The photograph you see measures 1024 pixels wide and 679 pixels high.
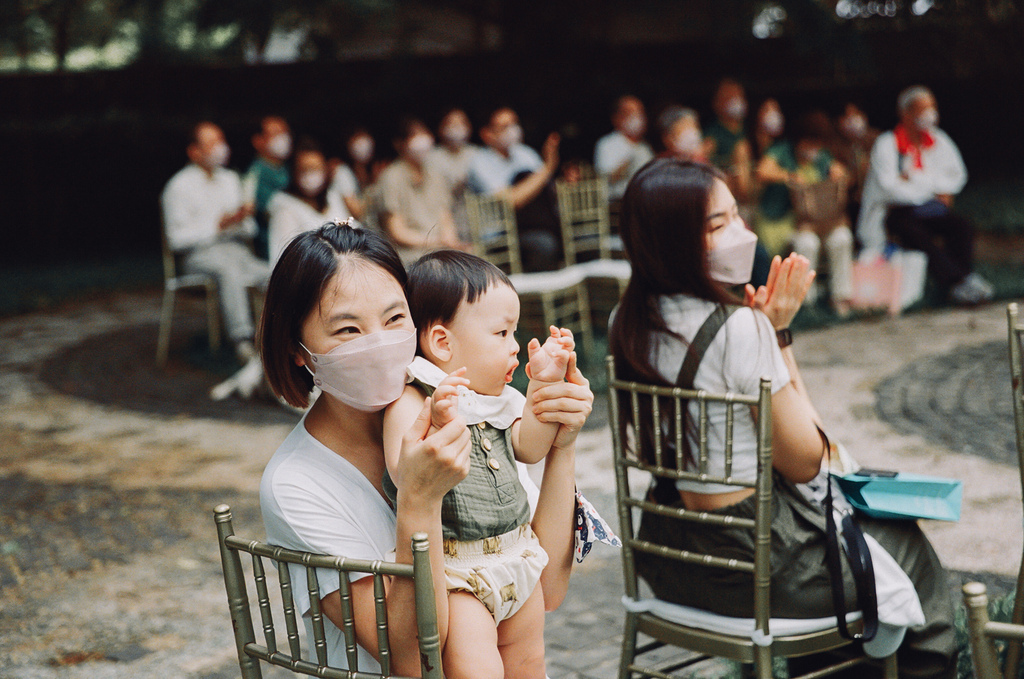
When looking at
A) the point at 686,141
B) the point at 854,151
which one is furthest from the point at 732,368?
the point at 854,151

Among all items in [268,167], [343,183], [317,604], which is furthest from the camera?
[343,183]

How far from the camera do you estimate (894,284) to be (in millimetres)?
8195

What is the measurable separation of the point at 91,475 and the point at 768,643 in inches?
163

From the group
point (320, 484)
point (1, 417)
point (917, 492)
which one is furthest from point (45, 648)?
point (1, 417)

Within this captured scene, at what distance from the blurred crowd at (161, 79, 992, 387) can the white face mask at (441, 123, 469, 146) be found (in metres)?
0.01

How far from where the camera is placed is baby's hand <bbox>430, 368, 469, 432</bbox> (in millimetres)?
1399

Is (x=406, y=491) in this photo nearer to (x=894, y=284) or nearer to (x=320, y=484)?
(x=320, y=484)

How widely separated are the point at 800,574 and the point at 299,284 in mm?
1450

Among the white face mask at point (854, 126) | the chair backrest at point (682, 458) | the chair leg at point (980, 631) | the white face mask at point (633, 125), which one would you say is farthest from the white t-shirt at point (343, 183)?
the chair leg at point (980, 631)

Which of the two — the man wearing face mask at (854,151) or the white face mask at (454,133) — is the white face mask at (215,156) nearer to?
the white face mask at (454,133)

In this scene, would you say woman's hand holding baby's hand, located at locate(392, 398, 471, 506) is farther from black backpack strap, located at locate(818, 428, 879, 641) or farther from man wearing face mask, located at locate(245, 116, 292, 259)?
man wearing face mask, located at locate(245, 116, 292, 259)

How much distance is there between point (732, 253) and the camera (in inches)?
101

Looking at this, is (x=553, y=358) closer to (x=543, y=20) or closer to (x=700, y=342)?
(x=700, y=342)

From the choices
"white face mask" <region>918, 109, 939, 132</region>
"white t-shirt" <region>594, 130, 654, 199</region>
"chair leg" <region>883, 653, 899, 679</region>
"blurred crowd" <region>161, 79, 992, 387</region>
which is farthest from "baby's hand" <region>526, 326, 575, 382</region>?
"white face mask" <region>918, 109, 939, 132</region>
